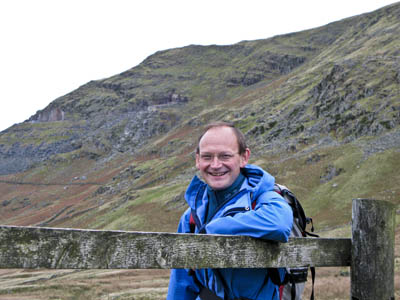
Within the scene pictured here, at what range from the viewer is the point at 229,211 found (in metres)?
3.34

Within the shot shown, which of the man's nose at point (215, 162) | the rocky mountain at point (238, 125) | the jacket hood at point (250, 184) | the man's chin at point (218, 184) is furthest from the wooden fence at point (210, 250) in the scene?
the rocky mountain at point (238, 125)

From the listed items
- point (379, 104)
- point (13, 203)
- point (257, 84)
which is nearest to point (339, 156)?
point (379, 104)

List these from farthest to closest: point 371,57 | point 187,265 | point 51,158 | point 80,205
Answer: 1. point 51,158
2. point 80,205
3. point 371,57
4. point 187,265

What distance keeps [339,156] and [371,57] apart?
37.3 m

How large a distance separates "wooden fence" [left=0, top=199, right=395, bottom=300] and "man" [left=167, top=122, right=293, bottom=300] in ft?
0.70

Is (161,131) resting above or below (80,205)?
above

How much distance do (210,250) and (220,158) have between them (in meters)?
1.08

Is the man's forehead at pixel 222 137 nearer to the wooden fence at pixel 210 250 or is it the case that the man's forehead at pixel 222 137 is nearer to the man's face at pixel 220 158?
the man's face at pixel 220 158

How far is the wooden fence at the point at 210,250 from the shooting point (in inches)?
92.0

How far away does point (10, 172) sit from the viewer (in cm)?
15838

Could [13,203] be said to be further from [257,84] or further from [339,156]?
[257,84]

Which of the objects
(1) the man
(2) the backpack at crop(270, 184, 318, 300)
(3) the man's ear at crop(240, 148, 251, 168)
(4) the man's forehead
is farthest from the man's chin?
(2) the backpack at crop(270, 184, 318, 300)

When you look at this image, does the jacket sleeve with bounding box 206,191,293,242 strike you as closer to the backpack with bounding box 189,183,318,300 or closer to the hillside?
the backpack with bounding box 189,183,318,300

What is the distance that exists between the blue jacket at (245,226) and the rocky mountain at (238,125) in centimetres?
3507
